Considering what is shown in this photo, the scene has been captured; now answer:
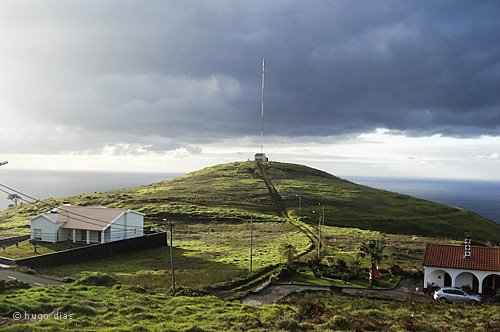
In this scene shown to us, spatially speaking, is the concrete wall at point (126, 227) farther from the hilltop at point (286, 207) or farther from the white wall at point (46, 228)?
the hilltop at point (286, 207)

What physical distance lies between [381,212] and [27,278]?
85.2 metres

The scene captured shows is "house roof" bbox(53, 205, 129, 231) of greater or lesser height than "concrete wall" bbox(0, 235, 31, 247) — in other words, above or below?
above

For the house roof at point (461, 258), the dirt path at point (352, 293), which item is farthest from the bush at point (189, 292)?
the house roof at point (461, 258)

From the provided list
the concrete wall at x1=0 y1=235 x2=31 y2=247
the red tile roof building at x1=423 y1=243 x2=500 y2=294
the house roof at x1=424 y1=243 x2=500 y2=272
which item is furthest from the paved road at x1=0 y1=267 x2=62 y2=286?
the house roof at x1=424 y1=243 x2=500 y2=272

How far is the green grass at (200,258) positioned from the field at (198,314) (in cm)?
937

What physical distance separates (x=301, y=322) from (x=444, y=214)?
97.4 m

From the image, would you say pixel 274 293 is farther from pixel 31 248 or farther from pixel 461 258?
pixel 31 248

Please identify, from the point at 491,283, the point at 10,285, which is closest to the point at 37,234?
the point at 10,285

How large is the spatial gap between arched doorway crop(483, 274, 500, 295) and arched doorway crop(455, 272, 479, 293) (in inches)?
27.5

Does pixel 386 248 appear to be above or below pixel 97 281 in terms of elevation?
below

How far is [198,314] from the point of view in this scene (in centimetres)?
2711

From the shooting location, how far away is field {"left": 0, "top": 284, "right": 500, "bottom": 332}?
23.4 meters

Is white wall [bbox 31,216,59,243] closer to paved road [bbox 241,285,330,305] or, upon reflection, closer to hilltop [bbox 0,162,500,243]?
hilltop [bbox 0,162,500,243]

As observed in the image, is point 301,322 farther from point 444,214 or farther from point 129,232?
point 444,214
